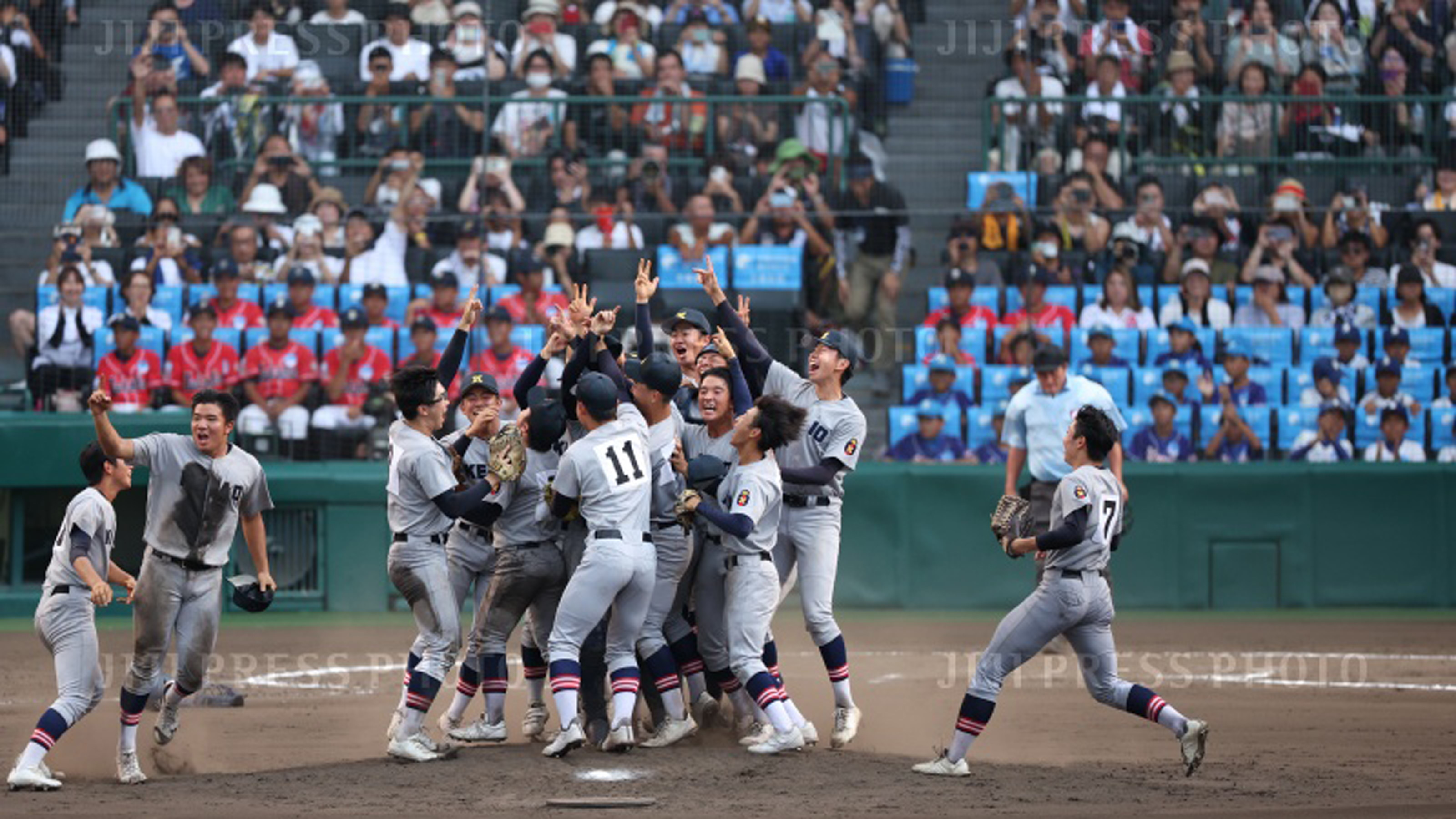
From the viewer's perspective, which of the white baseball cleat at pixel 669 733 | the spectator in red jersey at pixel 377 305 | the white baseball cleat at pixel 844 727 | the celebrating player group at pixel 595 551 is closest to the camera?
the celebrating player group at pixel 595 551

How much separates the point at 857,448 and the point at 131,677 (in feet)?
11.1

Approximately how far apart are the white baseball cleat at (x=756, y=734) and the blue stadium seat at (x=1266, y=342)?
25.4 ft

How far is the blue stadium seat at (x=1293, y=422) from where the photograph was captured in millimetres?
15508

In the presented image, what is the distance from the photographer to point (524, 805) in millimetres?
7723

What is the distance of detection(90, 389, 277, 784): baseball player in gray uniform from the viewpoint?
8.41 meters

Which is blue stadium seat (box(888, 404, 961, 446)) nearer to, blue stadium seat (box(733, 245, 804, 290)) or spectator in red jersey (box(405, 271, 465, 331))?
blue stadium seat (box(733, 245, 804, 290))

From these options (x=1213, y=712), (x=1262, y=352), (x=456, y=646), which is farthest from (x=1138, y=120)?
(x=456, y=646)

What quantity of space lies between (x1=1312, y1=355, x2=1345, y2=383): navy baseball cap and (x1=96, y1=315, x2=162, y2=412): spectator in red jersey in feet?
29.2

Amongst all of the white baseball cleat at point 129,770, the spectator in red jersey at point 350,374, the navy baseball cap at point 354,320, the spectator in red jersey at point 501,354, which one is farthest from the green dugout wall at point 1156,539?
the white baseball cleat at point 129,770

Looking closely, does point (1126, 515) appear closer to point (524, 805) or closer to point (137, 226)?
point (524, 805)

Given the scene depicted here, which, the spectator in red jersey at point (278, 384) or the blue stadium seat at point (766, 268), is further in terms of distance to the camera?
the blue stadium seat at point (766, 268)

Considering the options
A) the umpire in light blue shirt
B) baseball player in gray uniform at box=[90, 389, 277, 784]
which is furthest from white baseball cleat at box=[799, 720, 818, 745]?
the umpire in light blue shirt

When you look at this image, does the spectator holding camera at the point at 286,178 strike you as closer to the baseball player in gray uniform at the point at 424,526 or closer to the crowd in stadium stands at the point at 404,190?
the crowd in stadium stands at the point at 404,190

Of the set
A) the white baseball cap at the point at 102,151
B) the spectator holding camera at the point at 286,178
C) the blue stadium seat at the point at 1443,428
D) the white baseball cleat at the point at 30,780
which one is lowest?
the white baseball cleat at the point at 30,780
